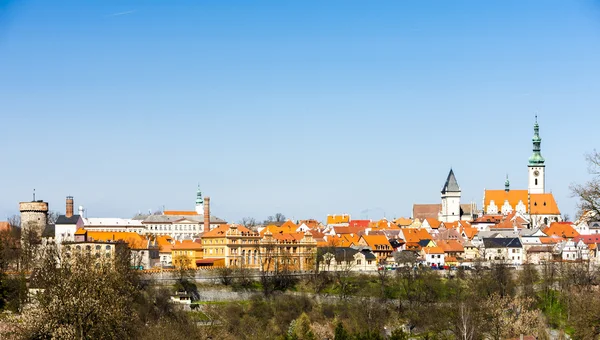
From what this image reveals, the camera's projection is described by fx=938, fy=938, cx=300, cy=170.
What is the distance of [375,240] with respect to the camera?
96938mm

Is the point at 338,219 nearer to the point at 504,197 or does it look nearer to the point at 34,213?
the point at 504,197

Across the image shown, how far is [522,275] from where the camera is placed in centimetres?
8250

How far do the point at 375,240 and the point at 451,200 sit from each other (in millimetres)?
51972

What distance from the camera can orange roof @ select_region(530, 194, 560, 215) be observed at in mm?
141750

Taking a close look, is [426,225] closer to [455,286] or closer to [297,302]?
[455,286]

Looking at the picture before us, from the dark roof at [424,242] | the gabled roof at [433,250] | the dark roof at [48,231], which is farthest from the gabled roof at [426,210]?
the dark roof at [48,231]

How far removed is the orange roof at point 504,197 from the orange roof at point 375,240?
51.7m

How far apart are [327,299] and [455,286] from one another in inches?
473

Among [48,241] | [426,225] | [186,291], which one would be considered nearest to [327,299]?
[186,291]

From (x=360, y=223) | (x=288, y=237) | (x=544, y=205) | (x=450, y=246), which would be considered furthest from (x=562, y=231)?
(x=288, y=237)

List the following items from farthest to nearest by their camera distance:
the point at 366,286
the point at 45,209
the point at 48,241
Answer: the point at 45,209
the point at 48,241
the point at 366,286

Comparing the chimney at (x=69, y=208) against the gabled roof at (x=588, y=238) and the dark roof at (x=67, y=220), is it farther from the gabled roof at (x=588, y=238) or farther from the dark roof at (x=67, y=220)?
the gabled roof at (x=588, y=238)

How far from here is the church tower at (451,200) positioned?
A: 14612cm

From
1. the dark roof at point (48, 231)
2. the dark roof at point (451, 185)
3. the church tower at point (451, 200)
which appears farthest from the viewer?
the church tower at point (451, 200)
